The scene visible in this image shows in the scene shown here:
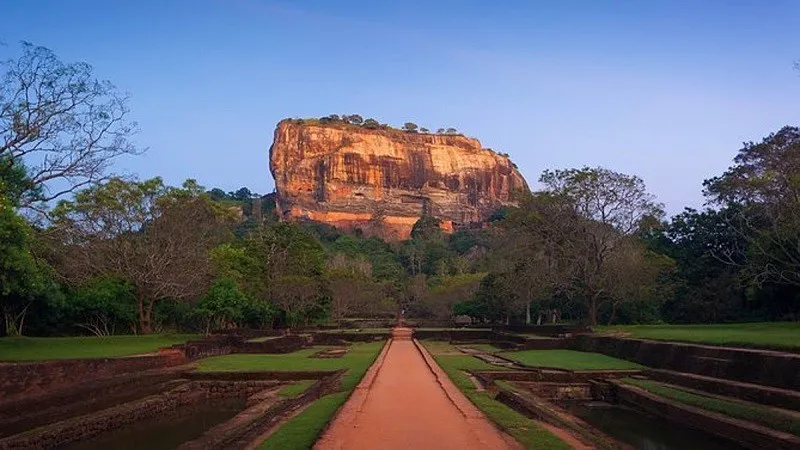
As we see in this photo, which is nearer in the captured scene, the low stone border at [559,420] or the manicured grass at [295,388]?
the low stone border at [559,420]

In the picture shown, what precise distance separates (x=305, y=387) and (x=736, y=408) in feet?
34.9

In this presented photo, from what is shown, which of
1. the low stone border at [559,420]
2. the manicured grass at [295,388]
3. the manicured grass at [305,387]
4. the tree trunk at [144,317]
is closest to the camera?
the manicured grass at [305,387]

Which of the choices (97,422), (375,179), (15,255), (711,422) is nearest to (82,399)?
(97,422)

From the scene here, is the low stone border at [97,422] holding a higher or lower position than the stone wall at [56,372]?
lower

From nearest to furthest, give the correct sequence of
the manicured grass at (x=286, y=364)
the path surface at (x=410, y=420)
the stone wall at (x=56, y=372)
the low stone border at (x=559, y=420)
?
the path surface at (x=410, y=420) < the low stone border at (x=559, y=420) < the stone wall at (x=56, y=372) < the manicured grass at (x=286, y=364)

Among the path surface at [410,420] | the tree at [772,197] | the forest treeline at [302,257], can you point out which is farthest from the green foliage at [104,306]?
the tree at [772,197]

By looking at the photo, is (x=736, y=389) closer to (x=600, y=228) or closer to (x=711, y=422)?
(x=711, y=422)

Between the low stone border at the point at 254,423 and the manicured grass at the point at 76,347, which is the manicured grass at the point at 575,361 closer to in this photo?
the low stone border at the point at 254,423

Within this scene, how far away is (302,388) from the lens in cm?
1809

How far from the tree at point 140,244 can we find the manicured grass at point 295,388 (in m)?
14.0

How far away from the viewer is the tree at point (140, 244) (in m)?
30.6

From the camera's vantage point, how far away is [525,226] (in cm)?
4159

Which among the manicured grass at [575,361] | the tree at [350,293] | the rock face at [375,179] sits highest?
the rock face at [375,179]

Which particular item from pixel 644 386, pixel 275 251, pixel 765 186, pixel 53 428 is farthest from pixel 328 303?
pixel 53 428
